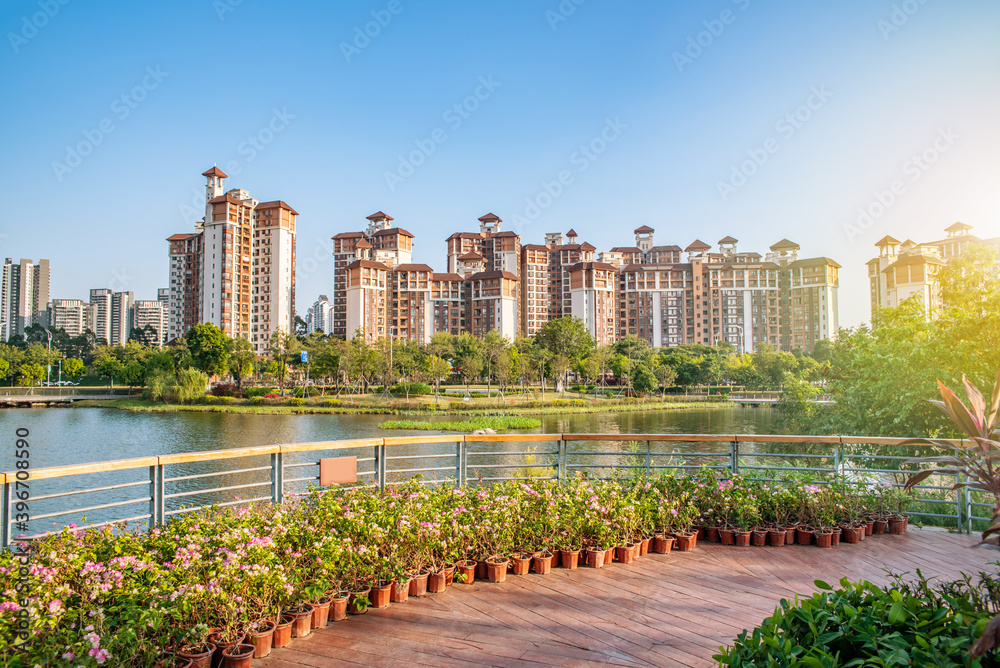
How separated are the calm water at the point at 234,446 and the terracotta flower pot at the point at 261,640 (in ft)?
19.9

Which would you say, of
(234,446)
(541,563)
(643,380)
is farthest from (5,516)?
(643,380)

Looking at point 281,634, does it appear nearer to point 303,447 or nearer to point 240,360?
point 303,447

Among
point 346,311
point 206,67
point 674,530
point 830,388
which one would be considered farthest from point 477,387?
point 674,530

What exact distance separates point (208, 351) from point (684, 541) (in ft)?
165

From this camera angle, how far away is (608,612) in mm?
3271

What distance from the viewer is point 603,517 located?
430 cm

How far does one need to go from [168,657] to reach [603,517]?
287cm

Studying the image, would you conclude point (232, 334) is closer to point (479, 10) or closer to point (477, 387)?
point (477, 387)

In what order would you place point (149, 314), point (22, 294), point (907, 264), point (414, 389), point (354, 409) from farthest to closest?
point (149, 314) < point (22, 294) < point (907, 264) < point (414, 389) < point (354, 409)

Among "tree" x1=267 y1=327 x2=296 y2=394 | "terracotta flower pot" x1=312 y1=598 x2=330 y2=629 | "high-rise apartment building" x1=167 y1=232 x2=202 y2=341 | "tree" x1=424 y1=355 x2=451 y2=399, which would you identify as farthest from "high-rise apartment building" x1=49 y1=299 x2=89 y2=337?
"terracotta flower pot" x1=312 y1=598 x2=330 y2=629

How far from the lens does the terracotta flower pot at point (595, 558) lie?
411cm

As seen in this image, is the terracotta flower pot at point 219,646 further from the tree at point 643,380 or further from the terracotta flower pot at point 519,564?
the tree at point 643,380

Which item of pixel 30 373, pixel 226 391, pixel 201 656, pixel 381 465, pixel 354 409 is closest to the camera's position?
pixel 201 656

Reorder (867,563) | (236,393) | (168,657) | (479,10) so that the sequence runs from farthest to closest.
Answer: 1. (236,393)
2. (479,10)
3. (867,563)
4. (168,657)
